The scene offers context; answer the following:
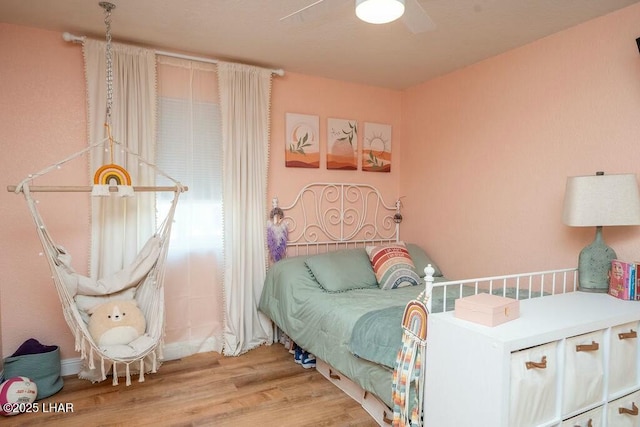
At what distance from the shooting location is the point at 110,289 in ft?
8.63

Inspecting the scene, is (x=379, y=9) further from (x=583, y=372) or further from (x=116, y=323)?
(x=116, y=323)

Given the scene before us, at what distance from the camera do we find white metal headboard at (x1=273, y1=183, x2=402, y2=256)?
3.65 metres

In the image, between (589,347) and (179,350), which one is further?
(179,350)

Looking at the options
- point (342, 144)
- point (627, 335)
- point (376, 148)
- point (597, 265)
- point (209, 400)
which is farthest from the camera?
point (376, 148)

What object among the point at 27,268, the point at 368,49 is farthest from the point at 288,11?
the point at 27,268

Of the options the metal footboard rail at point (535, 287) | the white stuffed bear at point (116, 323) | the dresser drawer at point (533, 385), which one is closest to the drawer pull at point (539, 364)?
the dresser drawer at point (533, 385)

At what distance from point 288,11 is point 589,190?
2004 millimetres

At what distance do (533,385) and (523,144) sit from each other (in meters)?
1.88

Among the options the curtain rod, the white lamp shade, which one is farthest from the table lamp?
the curtain rod

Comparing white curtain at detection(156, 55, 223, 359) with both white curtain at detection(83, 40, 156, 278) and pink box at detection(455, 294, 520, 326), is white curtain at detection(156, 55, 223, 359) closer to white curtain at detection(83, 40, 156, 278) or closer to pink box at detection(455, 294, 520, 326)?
white curtain at detection(83, 40, 156, 278)

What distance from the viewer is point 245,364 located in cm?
306

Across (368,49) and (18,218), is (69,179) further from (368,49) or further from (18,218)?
(368,49)

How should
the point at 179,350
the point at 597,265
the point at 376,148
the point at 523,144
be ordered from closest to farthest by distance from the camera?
1. the point at 597,265
2. the point at 523,144
3. the point at 179,350
4. the point at 376,148

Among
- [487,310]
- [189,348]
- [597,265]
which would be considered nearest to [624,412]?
[597,265]
